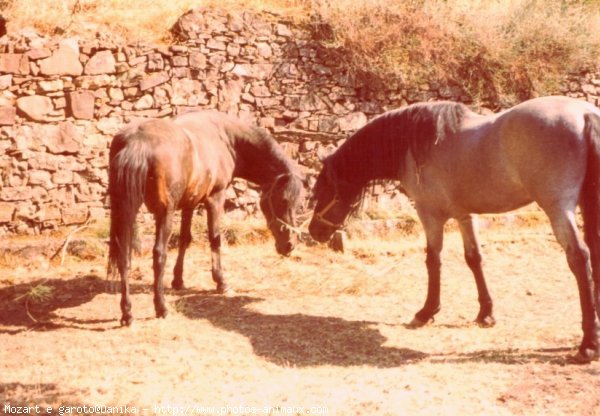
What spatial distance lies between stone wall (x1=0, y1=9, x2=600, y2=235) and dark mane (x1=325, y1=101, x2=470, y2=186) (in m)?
3.82

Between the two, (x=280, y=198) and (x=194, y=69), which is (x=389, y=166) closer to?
(x=280, y=198)

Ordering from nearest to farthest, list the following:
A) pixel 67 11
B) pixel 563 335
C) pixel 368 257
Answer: pixel 563 335
pixel 368 257
pixel 67 11

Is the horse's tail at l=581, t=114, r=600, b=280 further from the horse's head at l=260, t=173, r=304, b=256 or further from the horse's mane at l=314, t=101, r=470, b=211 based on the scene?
the horse's head at l=260, t=173, r=304, b=256

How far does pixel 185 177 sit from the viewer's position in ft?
19.9

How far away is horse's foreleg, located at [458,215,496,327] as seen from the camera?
594 cm

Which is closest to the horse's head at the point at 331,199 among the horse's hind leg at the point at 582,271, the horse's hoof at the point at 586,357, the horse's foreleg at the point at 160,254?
the horse's foreleg at the point at 160,254

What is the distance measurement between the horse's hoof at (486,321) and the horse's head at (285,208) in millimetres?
2313

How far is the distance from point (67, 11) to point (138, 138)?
16.5ft

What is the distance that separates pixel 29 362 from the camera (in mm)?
4711

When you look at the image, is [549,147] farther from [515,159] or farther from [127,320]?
[127,320]

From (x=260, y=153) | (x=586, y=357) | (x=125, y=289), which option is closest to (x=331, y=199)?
(x=260, y=153)

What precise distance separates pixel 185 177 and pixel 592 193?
349cm

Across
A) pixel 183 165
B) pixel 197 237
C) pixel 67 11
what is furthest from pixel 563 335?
pixel 67 11

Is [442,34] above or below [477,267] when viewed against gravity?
above
